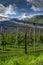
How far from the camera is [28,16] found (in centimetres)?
374

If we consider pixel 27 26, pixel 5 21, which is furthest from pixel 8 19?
pixel 27 26

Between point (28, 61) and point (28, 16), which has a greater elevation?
point (28, 16)

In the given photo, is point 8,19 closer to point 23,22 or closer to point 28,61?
point 23,22

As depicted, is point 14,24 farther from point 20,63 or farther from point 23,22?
point 20,63

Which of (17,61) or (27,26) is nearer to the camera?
(17,61)

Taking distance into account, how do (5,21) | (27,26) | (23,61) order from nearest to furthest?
(23,61) → (5,21) → (27,26)

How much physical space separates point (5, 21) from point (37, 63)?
1.24 m

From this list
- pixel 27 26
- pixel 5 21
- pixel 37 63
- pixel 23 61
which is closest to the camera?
pixel 37 63

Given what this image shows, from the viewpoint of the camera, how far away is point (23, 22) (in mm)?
3418

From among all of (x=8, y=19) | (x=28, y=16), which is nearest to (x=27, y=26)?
(x=28, y=16)

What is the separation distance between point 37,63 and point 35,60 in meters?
0.13

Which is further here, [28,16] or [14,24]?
[28,16]

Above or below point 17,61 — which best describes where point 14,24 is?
above

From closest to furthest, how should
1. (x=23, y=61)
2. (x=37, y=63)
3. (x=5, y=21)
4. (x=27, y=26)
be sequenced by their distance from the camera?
(x=37, y=63), (x=23, y=61), (x=5, y=21), (x=27, y=26)
